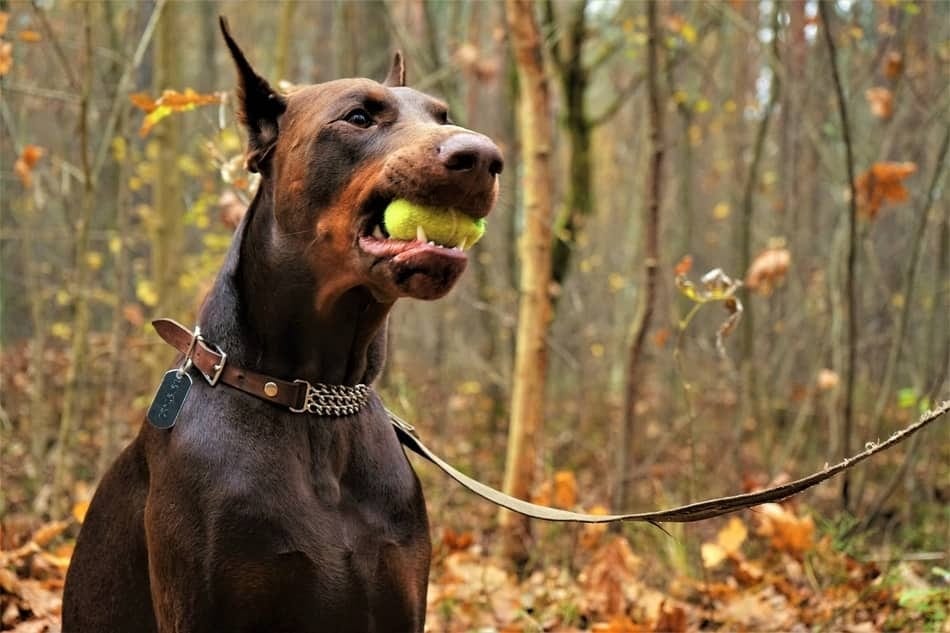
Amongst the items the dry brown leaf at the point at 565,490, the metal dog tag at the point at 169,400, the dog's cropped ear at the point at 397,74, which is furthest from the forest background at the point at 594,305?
the metal dog tag at the point at 169,400

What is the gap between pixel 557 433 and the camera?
36.5ft

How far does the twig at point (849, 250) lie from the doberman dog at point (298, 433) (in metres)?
2.95

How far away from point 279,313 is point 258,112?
1.87 feet

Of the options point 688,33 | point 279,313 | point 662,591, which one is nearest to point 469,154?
point 279,313

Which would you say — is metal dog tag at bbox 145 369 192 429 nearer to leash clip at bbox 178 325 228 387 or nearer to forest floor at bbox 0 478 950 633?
leash clip at bbox 178 325 228 387

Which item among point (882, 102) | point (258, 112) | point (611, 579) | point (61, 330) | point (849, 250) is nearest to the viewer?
point (258, 112)

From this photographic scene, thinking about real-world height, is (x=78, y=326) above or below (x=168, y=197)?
below

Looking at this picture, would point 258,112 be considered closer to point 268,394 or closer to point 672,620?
point 268,394

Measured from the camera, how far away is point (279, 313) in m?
2.62

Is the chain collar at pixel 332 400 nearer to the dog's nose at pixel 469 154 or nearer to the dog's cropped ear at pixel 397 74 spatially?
the dog's nose at pixel 469 154

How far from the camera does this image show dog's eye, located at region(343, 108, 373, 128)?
259 cm

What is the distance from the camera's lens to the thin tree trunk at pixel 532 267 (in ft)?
16.6

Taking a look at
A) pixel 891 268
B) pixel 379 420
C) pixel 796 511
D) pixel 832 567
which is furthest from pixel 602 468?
pixel 379 420

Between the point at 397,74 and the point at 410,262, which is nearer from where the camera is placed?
the point at 410,262
